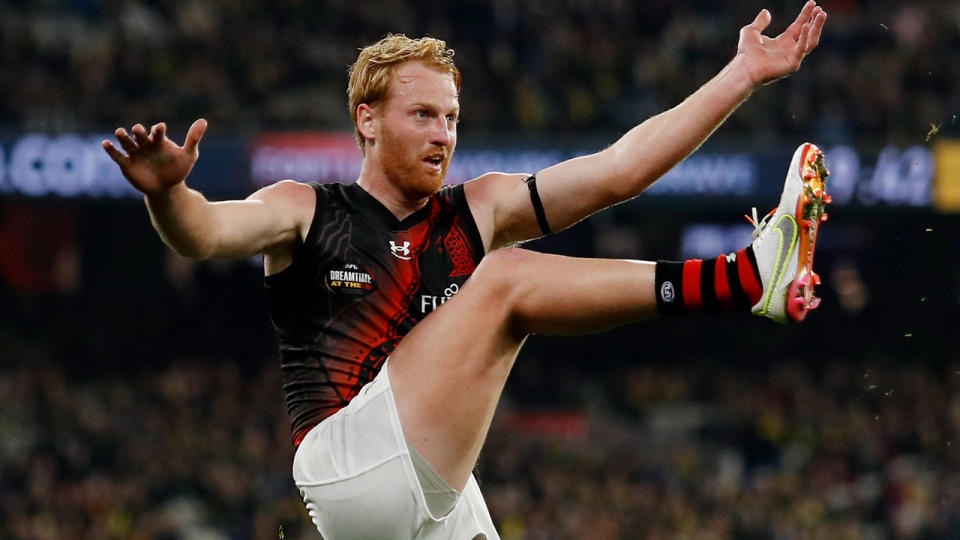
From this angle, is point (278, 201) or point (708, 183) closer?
point (278, 201)

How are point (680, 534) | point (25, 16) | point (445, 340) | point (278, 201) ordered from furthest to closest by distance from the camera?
point (25, 16)
point (680, 534)
point (278, 201)
point (445, 340)

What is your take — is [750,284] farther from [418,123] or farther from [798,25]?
[418,123]

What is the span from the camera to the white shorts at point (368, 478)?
4543 mm

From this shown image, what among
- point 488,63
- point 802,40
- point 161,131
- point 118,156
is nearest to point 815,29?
point 802,40

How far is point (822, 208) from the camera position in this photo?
4.61m

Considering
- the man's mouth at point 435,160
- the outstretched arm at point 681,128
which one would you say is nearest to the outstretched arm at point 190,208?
the man's mouth at point 435,160

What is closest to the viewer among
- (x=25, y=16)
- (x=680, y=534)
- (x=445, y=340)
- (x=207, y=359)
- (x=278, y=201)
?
(x=445, y=340)

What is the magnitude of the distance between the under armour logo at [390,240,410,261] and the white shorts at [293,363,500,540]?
55 cm

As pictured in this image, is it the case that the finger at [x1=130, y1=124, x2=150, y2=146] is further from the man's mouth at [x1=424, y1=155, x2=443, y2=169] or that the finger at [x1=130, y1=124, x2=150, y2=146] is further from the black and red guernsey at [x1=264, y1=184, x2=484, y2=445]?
the man's mouth at [x1=424, y1=155, x2=443, y2=169]

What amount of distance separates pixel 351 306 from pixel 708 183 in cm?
1121

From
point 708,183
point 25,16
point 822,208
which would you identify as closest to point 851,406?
point 708,183

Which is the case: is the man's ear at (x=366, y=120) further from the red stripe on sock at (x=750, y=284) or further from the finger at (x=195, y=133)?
the red stripe on sock at (x=750, y=284)

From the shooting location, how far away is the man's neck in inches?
204

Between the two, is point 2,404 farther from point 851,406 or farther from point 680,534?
point 851,406
